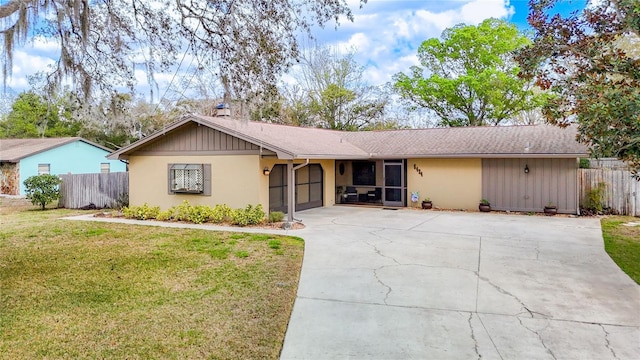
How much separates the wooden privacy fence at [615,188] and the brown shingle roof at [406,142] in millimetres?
1251

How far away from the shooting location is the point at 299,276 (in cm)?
636

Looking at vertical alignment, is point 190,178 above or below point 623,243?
above

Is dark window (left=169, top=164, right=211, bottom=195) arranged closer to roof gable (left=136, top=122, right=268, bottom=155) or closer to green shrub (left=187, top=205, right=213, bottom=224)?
roof gable (left=136, top=122, right=268, bottom=155)

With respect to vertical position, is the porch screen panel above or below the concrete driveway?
above

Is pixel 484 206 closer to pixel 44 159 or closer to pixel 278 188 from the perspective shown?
pixel 278 188

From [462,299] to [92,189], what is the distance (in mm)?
15320

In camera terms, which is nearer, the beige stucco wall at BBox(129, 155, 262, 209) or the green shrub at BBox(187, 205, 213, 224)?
the green shrub at BBox(187, 205, 213, 224)

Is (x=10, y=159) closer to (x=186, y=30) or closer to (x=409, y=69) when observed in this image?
(x=186, y=30)

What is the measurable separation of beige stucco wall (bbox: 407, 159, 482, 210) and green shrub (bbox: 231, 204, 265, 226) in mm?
6542

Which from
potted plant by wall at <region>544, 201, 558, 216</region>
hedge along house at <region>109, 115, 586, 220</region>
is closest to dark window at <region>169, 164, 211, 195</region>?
hedge along house at <region>109, 115, 586, 220</region>

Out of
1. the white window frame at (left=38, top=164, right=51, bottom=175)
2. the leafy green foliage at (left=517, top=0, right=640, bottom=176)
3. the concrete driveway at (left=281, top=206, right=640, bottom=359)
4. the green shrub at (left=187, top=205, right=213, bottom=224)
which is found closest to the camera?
the concrete driveway at (left=281, top=206, right=640, bottom=359)

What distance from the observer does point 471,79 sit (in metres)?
25.4

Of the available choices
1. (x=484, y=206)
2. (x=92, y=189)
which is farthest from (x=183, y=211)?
(x=484, y=206)

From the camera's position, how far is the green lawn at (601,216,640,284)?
6.83 meters
